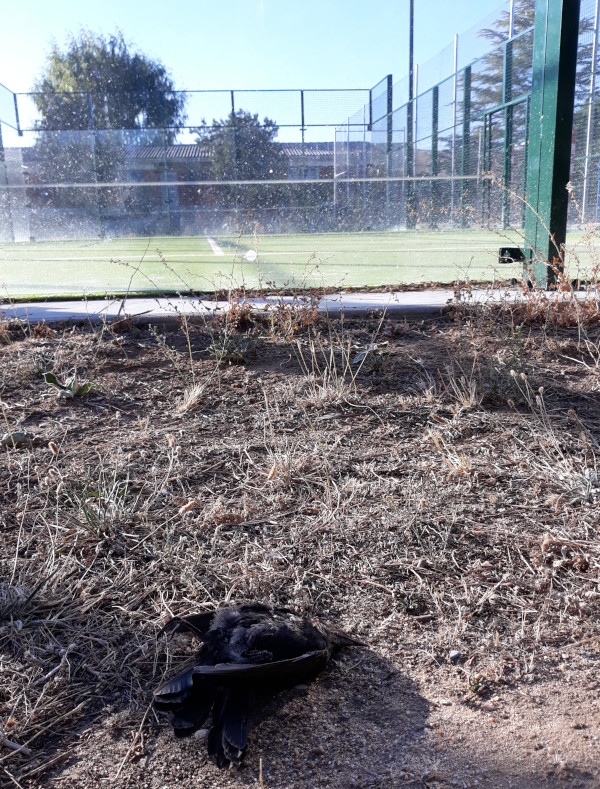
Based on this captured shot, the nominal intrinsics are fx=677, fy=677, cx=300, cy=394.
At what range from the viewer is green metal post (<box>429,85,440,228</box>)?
20.5ft

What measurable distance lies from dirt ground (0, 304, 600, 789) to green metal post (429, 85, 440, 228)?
2.95 m

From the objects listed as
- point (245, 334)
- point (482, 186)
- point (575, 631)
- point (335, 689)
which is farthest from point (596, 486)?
point (482, 186)

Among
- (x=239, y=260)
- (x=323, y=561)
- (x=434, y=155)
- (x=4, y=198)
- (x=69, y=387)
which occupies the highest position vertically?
(x=434, y=155)

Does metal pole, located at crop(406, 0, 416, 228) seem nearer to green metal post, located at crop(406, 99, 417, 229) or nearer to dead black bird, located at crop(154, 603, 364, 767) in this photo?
green metal post, located at crop(406, 99, 417, 229)

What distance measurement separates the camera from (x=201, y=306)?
16.1ft

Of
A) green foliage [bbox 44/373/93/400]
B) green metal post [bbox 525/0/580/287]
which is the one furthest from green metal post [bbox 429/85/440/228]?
green foliage [bbox 44/373/93/400]

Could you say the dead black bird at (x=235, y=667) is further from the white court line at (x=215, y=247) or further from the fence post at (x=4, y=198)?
the fence post at (x=4, y=198)

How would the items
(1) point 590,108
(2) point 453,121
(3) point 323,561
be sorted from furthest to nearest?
1. (2) point 453,121
2. (1) point 590,108
3. (3) point 323,561

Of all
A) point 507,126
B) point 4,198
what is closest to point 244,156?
point 4,198

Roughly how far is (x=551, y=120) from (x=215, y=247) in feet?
9.97

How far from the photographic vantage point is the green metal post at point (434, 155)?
6258 mm

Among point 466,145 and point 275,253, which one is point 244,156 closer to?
point 275,253

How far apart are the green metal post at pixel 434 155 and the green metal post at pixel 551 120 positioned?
884mm

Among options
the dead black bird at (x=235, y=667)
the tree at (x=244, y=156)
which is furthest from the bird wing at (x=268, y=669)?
the tree at (x=244, y=156)
